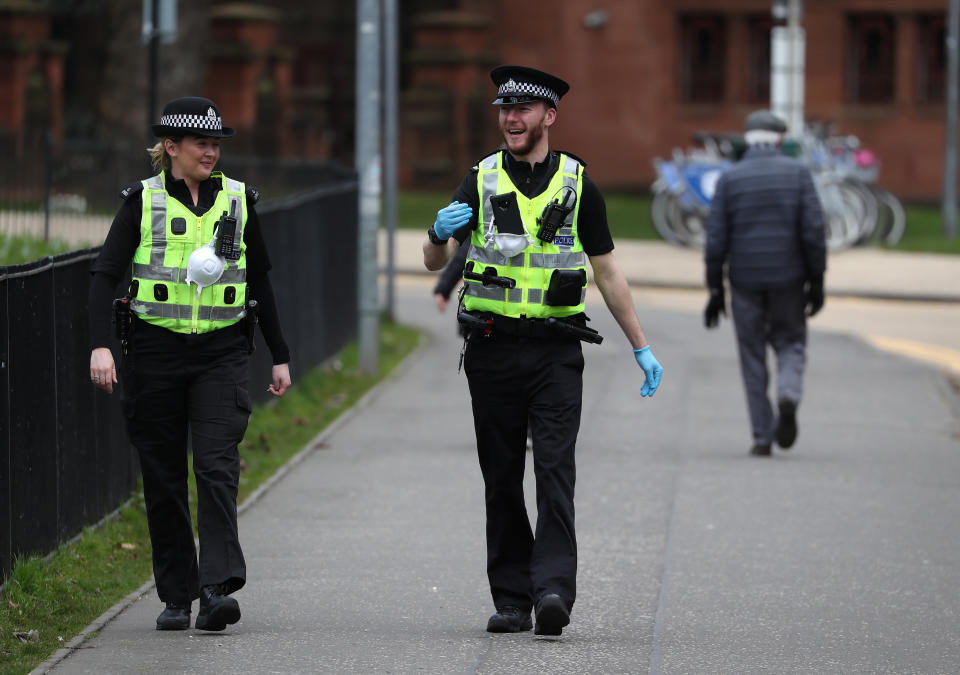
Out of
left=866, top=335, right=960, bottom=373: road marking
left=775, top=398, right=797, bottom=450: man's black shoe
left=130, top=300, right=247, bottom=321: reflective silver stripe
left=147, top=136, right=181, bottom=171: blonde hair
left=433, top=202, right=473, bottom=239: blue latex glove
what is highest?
left=147, top=136, right=181, bottom=171: blonde hair

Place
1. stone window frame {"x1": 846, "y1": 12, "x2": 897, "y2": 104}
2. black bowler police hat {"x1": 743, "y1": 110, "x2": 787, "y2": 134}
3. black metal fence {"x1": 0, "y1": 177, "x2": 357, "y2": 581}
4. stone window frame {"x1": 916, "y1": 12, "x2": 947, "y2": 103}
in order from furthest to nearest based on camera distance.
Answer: stone window frame {"x1": 846, "y1": 12, "x2": 897, "y2": 104} < stone window frame {"x1": 916, "y1": 12, "x2": 947, "y2": 103} < black bowler police hat {"x1": 743, "y1": 110, "x2": 787, "y2": 134} < black metal fence {"x1": 0, "y1": 177, "x2": 357, "y2": 581}

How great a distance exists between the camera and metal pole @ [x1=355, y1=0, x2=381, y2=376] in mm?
14031

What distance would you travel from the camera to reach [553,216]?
6336 millimetres

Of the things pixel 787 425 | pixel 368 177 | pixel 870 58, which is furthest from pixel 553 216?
pixel 870 58

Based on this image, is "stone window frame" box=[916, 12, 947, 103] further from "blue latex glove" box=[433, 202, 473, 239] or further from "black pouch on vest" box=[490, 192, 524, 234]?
"blue latex glove" box=[433, 202, 473, 239]

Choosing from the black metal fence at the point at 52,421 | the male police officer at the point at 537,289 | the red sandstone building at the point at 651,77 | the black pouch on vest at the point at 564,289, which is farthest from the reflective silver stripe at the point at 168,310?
the red sandstone building at the point at 651,77

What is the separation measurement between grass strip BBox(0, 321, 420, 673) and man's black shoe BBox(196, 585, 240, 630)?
30 centimetres

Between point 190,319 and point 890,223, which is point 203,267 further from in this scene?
point 890,223

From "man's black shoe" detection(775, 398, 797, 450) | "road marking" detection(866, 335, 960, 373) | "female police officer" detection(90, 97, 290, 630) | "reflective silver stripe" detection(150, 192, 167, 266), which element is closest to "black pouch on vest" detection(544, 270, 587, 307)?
"female police officer" detection(90, 97, 290, 630)

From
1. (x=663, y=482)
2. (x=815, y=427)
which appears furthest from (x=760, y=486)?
(x=815, y=427)

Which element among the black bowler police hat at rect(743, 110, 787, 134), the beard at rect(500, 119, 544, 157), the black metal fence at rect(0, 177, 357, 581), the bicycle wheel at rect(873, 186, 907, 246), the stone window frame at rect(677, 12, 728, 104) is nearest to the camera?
the beard at rect(500, 119, 544, 157)

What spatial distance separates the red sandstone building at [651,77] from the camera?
38406 mm

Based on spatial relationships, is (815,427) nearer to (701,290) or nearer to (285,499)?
(285,499)

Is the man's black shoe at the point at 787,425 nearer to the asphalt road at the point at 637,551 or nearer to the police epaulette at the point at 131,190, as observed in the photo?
the asphalt road at the point at 637,551
